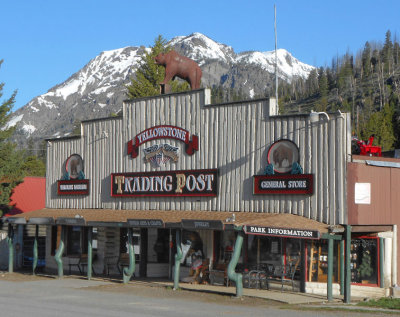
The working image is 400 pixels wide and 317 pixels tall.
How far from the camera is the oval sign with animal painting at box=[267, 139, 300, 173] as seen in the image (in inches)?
832

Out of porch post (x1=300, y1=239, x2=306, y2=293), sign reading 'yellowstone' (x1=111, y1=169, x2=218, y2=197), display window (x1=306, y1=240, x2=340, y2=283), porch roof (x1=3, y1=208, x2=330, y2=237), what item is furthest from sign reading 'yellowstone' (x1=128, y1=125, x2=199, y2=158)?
display window (x1=306, y1=240, x2=340, y2=283)

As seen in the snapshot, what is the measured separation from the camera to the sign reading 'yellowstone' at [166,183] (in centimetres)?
2359

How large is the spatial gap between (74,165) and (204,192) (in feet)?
26.1

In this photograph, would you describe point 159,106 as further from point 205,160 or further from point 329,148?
point 329,148

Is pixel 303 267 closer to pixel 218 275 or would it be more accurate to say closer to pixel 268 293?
pixel 268 293

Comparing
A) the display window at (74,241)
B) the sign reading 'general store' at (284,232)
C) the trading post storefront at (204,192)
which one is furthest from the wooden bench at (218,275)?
the display window at (74,241)

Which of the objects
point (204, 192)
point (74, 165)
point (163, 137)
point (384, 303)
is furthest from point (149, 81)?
point (384, 303)

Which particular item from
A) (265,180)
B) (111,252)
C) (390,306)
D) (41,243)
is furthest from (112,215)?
(390,306)

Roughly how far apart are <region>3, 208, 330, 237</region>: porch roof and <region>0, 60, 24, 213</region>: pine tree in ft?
14.6

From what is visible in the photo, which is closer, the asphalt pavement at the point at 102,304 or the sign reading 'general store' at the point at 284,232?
the asphalt pavement at the point at 102,304

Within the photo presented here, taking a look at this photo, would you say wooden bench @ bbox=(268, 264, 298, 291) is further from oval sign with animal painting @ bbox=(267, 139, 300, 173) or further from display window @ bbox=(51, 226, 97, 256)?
display window @ bbox=(51, 226, 97, 256)

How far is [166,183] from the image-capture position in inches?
989

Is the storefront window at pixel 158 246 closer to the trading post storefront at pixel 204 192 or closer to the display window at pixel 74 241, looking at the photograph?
the trading post storefront at pixel 204 192

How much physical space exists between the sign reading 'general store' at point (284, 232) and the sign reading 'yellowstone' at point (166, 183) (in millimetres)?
4285
